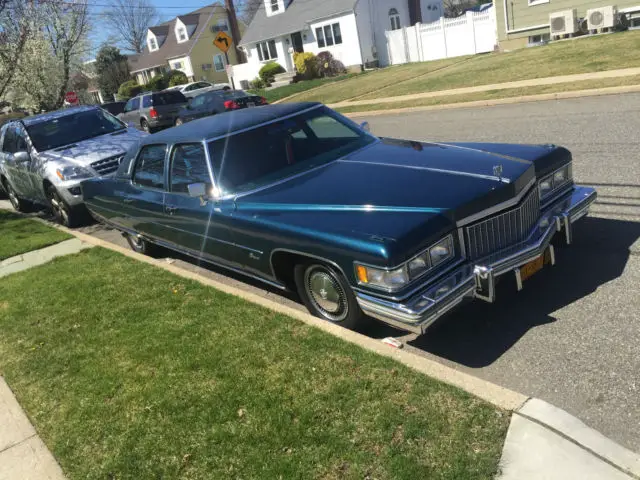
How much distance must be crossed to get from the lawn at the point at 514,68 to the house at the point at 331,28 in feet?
27.3

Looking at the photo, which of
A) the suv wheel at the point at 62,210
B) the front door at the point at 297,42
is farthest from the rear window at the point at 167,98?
the front door at the point at 297,42

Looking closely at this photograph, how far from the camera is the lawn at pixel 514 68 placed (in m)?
15.9

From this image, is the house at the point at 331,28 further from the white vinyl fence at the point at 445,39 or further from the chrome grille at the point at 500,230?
the chrome grille at the point at 500,230

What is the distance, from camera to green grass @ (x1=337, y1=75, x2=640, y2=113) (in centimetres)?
1241

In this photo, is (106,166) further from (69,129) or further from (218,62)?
(218,62)

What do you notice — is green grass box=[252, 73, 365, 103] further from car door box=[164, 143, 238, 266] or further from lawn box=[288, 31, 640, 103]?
car door box=[164, 143, 238, 266]

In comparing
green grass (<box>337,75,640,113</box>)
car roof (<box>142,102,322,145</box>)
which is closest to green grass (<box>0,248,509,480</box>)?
car roof (<box>142,102,322,145</box>)

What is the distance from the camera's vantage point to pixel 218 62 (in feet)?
169

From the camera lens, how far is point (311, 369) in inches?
149

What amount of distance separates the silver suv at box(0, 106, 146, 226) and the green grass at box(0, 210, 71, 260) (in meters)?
0.43

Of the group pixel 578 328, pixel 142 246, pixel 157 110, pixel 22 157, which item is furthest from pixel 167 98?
pixel 578 328

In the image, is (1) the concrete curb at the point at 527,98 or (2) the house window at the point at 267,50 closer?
(1) the concrete curb at the point at 527,98

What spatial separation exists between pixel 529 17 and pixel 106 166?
20.5 metres

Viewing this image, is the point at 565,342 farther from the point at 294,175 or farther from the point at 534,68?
the point at 534,68
